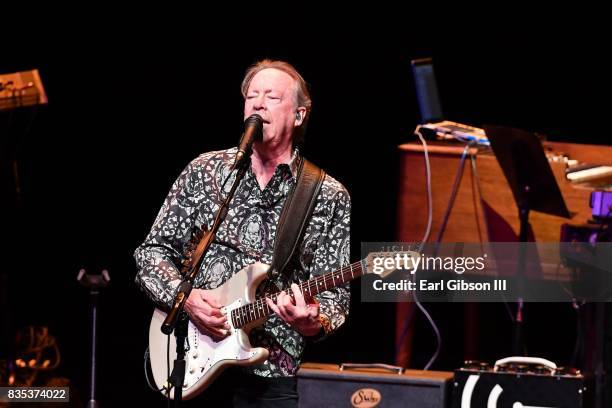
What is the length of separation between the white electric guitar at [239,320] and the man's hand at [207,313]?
0.04 meters

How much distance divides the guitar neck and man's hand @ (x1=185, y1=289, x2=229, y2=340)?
0.07 metres

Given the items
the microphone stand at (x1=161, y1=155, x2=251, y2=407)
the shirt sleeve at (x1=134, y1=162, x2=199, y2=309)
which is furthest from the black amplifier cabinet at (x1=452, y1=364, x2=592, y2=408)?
the shirt sleeve at (x1=134, y1=162, x2=199, y2=309)

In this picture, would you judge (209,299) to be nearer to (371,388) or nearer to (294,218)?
(294,218)

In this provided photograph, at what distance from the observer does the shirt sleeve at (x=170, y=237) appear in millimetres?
3748

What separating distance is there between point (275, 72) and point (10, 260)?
3.28m

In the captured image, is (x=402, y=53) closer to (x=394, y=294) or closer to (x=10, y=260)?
(x=394, y=294)

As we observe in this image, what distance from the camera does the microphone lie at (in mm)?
3365

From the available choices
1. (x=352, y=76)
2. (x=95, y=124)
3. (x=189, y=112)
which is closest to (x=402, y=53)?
(x=352, y=76)

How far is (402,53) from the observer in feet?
21.2

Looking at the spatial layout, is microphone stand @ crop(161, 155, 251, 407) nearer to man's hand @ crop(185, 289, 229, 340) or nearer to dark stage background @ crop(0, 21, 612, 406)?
man's hand @ crop(185, 289, 229, 340)

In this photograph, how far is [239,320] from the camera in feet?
12.0

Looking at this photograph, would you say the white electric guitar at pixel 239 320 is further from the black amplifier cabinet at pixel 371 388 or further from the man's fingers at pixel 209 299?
the black amplifier cabinet at pixel 371 388

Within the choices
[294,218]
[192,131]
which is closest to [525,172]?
[294,218]

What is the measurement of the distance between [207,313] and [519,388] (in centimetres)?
108
